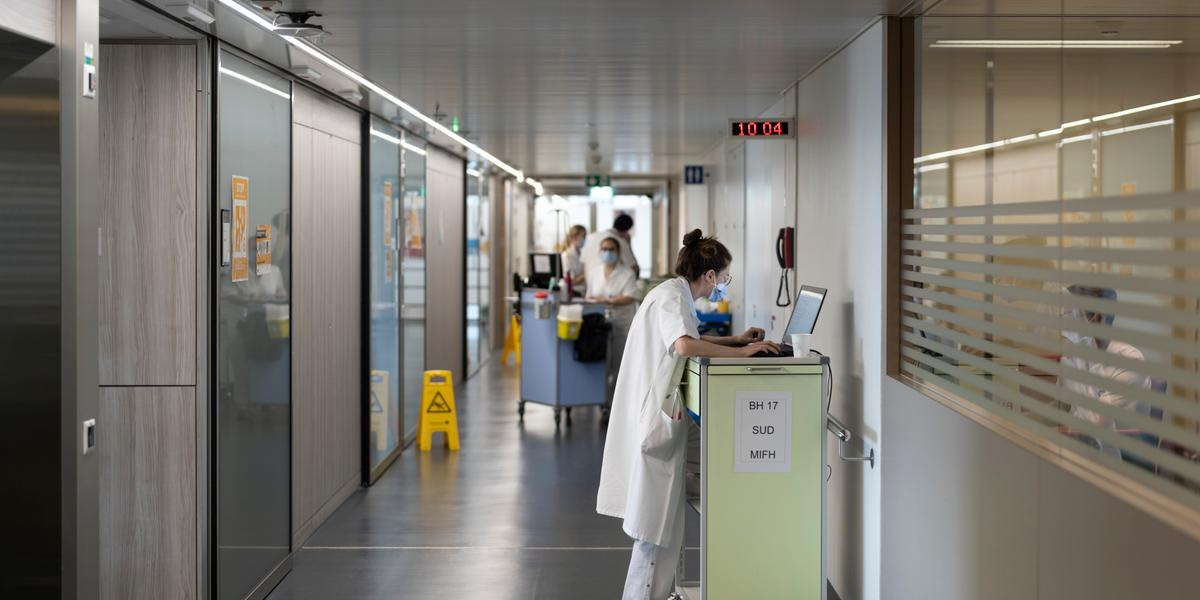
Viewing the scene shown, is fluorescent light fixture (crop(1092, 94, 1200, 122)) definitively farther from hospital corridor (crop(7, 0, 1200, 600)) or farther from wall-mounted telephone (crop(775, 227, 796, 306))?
wall-mounted telephone (crop(775, 227, 796, 306))

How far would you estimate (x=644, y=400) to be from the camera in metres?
4.89

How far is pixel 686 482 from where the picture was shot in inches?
209

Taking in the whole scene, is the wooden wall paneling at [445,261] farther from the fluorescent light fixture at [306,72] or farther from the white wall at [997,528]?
the white wall at [997,528]

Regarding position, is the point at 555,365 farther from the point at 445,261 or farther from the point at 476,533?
the point at 476,533

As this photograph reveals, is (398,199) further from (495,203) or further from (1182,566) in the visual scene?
(495,203)

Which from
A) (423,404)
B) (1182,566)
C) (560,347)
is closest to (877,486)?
(1182,566)

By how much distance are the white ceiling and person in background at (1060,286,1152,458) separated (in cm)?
174

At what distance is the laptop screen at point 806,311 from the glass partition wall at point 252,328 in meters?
2.46

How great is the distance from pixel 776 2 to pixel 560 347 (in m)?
6.20

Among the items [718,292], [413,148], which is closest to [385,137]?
[413,148]

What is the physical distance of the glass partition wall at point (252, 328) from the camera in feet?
16.4

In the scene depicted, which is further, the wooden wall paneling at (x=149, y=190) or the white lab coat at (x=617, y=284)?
the white lab coat at (x=617, y=284)

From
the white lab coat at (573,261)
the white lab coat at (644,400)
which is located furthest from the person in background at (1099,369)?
the white lab coat at (573,261)

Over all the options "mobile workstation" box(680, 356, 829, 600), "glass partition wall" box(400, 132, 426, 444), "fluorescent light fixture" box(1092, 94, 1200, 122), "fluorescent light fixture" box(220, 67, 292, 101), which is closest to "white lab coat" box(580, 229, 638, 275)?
"glass partition wall" box(400, 132, 426, 444)
